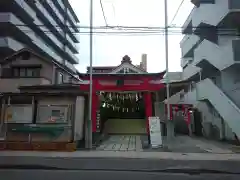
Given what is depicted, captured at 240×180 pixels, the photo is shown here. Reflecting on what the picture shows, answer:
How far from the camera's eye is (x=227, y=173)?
391 inches

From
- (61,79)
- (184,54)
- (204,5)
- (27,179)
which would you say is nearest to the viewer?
(27,179)

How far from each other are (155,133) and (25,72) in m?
16.0

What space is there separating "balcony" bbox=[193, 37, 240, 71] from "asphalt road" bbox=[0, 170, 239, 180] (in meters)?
11.3

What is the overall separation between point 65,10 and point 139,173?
193 feet

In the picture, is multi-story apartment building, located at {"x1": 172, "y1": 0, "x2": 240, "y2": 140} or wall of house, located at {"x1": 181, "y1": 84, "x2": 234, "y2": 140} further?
wall of house, located at {"x1": 181, "y1": 84, "x2": 234, "y2": 140}

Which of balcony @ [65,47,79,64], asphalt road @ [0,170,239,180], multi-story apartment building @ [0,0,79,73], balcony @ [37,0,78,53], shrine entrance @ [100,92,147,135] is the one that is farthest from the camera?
balcony @ [65,47,79,64]

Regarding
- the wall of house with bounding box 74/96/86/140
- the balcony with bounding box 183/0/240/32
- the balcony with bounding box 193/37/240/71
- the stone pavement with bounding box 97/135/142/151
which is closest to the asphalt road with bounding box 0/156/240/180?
the stone pavement with bounding box 97/135/142/151

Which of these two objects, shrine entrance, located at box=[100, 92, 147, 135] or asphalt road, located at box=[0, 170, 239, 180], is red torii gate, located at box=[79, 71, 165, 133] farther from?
asphalt road, located at box=[0, 170, 239, 180]

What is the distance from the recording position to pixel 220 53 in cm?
2055

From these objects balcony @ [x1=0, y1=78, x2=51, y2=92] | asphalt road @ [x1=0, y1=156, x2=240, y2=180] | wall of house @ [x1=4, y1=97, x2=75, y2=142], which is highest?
balcony @ [x1=0, y1=78, x2=51, y2=92]

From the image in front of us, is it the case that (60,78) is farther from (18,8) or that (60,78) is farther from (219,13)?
(219,13)

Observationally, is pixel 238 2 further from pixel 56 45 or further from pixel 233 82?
pixel 56 45

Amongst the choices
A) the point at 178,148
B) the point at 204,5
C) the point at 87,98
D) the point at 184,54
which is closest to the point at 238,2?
the point at 204,5

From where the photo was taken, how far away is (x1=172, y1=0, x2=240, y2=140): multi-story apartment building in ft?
61.2
